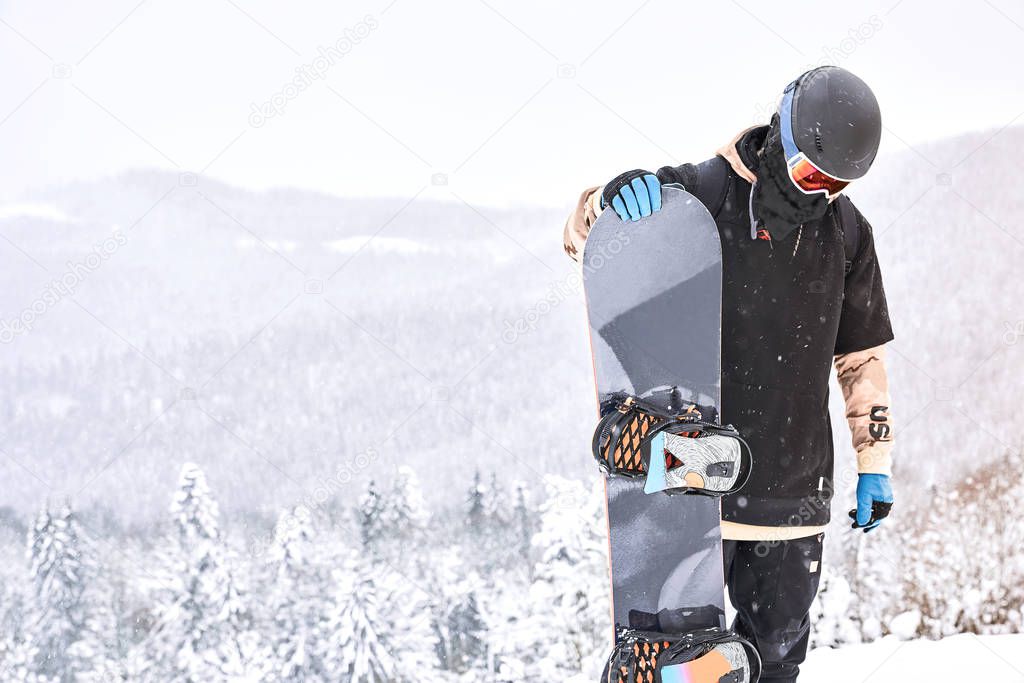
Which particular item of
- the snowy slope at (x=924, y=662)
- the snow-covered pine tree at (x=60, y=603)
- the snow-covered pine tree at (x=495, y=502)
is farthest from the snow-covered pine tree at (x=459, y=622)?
the snow-covered pine tree at (x=60, y=603)

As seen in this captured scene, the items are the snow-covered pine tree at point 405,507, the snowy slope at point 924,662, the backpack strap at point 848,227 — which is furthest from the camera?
the snow-covered pine tree at point 405,507

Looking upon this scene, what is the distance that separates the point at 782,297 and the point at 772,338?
0.09 m

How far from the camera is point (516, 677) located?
443 cm

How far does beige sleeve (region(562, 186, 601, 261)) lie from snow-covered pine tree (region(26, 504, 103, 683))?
4.71 m

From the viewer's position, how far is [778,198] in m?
1.41

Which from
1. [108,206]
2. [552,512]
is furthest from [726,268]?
[108,206]

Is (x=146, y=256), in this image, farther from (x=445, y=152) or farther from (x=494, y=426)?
(x=494, y=426)

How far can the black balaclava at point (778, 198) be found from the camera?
1397 mm

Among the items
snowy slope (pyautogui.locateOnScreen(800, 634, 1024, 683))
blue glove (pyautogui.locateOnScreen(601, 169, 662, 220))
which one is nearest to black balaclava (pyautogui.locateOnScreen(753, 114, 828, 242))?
blue glove (pyautogui.locateOnScreen(601, 169, 662, 220))

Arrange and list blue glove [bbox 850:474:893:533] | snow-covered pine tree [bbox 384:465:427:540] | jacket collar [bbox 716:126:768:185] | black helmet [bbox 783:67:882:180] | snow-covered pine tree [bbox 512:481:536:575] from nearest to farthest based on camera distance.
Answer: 1. black helmet [bbox 783:67:882:180]
2. jacket collar [bbox 716:126:768:185]
3. blue glove [bbox 850:474:893:533]
4. snow-covered pine tree [bbox 512:481:536:575]
5. snow-covered pine tree [bbox 384:465:427:540]

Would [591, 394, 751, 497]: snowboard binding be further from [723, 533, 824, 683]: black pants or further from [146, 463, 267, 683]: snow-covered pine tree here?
[146, 463, 267, 683]: snow-covered pine tree

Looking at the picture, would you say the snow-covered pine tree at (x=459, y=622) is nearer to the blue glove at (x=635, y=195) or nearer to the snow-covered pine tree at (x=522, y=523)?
the snow-covered pine tree at (x=522, y=523)

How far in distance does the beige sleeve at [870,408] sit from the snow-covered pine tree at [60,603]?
4894 millimetres

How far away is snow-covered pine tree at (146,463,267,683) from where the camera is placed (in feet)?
14.9
